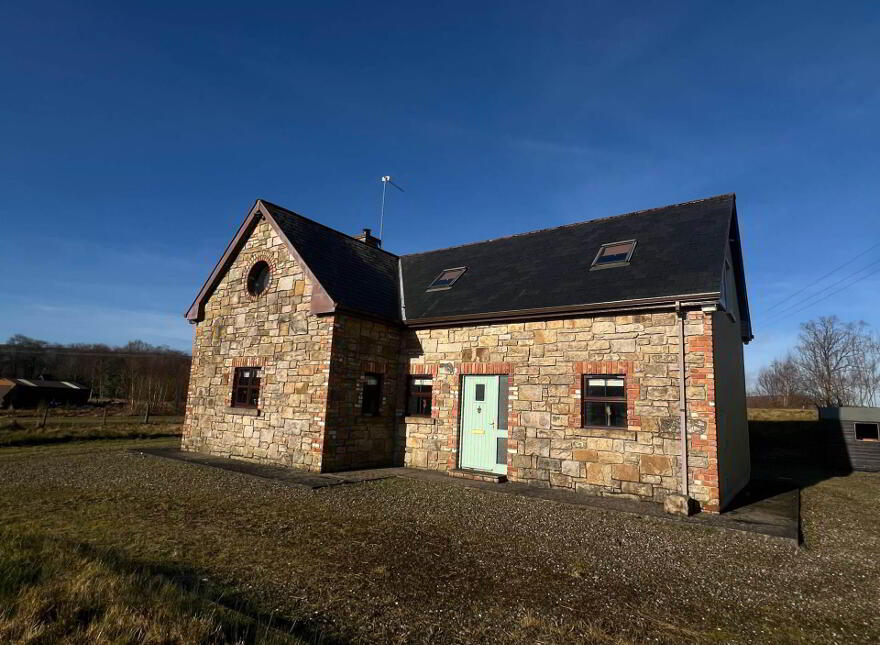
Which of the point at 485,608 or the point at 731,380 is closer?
the point at 485,608

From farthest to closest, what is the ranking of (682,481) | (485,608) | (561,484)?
1. (561,484)
2. (682,481)
3. (485,608)

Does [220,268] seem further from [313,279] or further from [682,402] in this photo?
[682,402]

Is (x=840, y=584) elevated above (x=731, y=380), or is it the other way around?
(x=731, y=380)

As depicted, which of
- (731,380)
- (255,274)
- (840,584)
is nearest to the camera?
(840,584)

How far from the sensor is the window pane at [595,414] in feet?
32.5

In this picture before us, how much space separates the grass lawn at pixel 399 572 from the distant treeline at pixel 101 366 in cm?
4398

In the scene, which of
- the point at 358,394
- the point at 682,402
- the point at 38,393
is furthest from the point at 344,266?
the point at 38,393

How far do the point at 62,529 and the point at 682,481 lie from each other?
379 inches

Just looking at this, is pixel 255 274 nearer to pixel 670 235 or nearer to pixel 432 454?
pixel 432 454

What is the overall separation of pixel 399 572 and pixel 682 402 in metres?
6.34

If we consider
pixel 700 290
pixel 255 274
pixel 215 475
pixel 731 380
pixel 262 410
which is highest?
pixel 255 274

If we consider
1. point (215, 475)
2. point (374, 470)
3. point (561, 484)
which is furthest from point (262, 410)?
point (561, 484)

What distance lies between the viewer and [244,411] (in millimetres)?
12891

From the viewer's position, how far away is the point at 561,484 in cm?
1002
